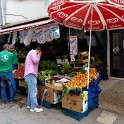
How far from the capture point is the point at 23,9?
47.0ft

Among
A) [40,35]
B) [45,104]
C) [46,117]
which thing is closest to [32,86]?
[45,104]

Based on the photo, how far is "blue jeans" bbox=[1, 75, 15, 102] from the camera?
667 cm

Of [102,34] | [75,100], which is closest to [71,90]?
[75,100]

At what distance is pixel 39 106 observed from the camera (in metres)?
6.53

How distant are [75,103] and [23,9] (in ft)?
33.6

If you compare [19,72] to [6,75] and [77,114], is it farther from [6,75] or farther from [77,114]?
[77,114]

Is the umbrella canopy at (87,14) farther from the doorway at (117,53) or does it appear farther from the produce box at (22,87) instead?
the doorway at (117,53)

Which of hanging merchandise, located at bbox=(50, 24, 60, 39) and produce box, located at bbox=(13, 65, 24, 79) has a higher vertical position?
hanging merchandise, located at bbox=(50, 24, 60, 39)

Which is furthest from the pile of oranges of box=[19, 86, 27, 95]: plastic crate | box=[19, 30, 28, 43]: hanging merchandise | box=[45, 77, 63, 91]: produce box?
box=[19, 30, 28, 43]: hanging merchandise

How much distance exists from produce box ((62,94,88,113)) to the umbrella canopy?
1.92 metres

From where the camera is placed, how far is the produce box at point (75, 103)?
5465 mm

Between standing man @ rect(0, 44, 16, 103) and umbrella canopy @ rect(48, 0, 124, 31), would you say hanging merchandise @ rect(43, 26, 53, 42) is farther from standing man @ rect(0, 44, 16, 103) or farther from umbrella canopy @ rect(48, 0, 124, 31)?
standing man @ rect(0, 44, 16, 103)

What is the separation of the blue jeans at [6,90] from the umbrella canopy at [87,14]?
7.75 feet

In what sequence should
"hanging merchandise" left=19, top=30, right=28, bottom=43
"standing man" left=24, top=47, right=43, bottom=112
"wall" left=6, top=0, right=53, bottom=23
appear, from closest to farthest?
"standing man" left=24, top=47, right=43, bottom=112, "hanging merchandise" left=19, top=30, right=28, bottom=43, "wall" left=6, top=0, right=53, bottom=23
